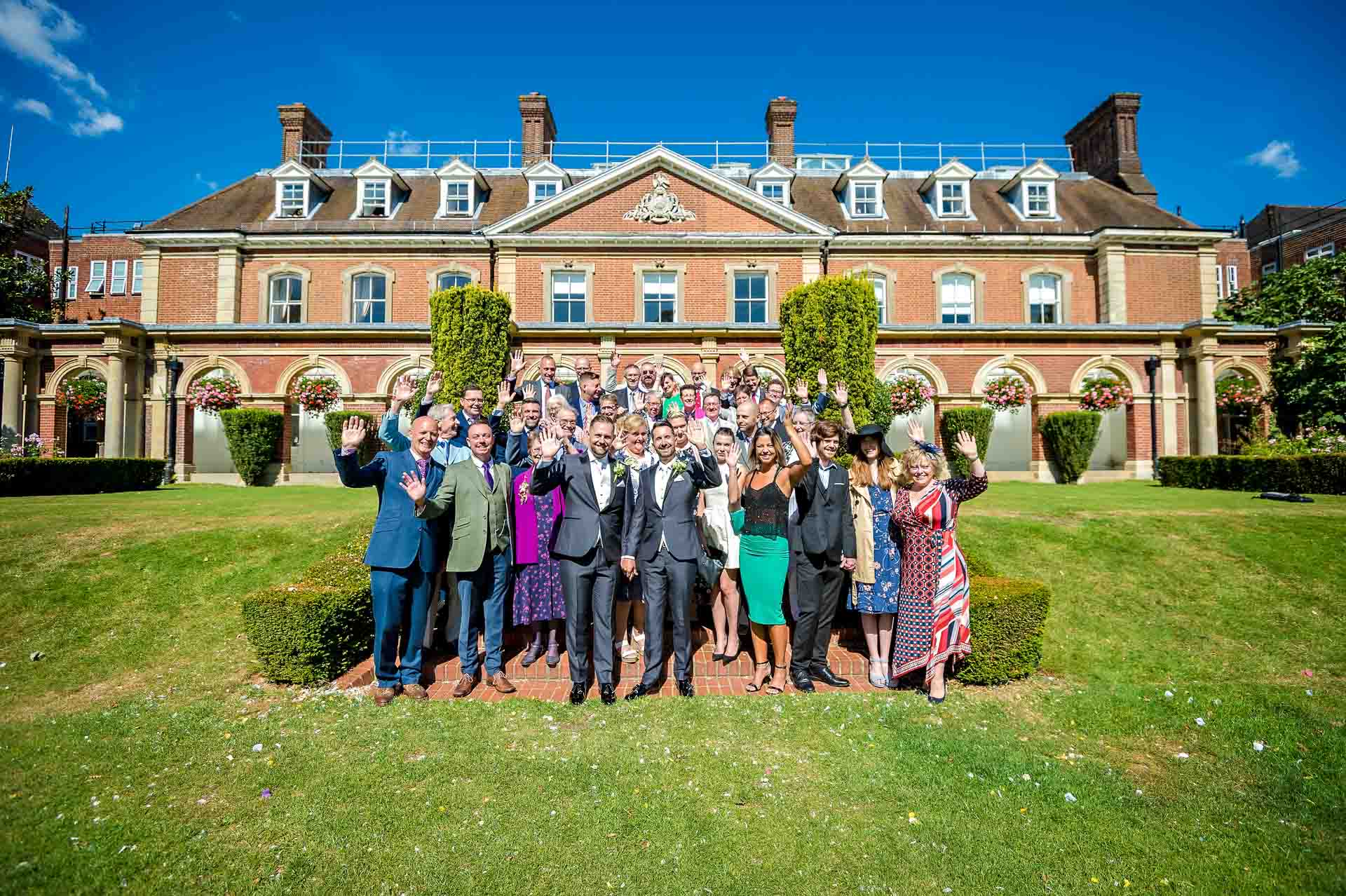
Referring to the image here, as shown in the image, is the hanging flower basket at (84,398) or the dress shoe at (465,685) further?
the hanging flower basket at (84,398)

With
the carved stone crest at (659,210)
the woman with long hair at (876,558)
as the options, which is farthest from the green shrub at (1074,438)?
the woman with long hair at (876,558)

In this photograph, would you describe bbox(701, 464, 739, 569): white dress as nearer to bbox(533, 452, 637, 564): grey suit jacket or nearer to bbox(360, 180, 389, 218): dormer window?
bbox(533, 452, 637, 564): grey suit jacket

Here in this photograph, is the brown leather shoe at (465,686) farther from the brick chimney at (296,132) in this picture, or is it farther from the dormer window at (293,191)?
the brick chimney at (296,132)

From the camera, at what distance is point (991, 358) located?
22328mm

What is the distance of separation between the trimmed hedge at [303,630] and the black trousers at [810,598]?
406 cm

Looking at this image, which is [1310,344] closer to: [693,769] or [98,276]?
[693,769]

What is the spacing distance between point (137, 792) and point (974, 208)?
106ft

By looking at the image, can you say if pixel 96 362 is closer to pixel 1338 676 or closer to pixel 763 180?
pixel 763 180

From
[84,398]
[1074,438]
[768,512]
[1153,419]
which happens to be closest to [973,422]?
[1074,438]

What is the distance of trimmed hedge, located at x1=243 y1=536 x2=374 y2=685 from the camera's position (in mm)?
5855

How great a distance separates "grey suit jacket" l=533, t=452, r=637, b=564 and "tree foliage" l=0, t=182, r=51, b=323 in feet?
132

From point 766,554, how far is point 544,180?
26.5m

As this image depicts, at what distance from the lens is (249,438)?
763 inches

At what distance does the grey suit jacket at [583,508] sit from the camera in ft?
18.5
